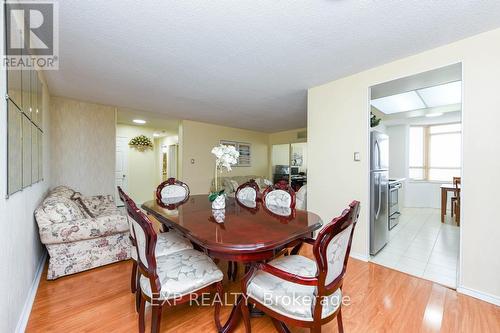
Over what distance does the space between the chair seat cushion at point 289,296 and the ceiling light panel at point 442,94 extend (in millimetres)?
3553

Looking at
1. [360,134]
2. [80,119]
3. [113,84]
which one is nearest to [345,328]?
[360,134]

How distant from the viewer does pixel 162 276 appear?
53.2 inches

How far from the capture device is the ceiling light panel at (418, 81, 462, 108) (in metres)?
3.21

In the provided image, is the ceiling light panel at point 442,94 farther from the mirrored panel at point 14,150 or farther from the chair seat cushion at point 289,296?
the mirrored panel at point 14,150

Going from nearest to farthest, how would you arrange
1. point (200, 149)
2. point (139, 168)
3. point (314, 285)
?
point (314, 285), point (200, 149), point (139, 168)

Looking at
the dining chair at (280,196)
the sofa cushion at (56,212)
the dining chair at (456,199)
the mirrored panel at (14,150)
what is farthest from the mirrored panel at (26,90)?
the dining chair at (456,199)

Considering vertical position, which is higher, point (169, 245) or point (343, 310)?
point (169, 245)

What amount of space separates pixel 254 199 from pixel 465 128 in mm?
2278

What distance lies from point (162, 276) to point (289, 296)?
2.64 ft

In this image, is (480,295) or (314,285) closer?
(314,285)

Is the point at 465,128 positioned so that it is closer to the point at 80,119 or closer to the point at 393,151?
the point at 393,151

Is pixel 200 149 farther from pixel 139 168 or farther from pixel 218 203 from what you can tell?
pixel 218 203

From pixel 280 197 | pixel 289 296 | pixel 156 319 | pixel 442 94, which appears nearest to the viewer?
pixel 289 296

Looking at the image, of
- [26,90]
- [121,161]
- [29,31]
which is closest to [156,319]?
[26,90]
